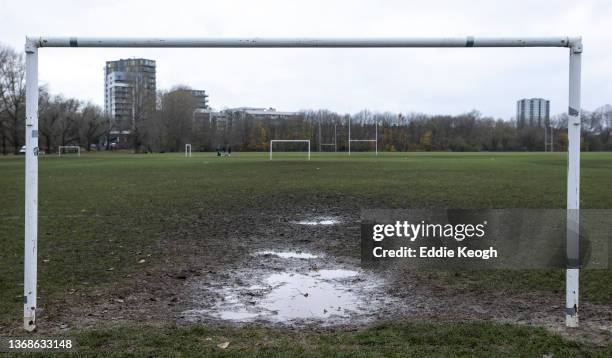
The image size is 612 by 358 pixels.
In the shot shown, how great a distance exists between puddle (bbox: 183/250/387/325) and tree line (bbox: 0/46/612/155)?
82.3 meters

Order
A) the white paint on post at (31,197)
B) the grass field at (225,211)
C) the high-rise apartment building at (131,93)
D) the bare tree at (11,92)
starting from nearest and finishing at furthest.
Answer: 1. the grass field at (225,211)
2. the white paint on post at (31,197)
3. the bare tree at (11,92)
4. the high-rise apartment building at (131,93)

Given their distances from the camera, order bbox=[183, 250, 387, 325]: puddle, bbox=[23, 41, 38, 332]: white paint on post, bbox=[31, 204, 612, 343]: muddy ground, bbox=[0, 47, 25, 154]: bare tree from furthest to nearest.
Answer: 1. bbox=[0, 47, 25, 154]: bare tree
2. bbox=[183, 250, 387, 325]: puddle
3. bbox=[31, 204, 612, 343]: muddy ground
4. bbox=[23, 41, 38, 332]: white paint on post

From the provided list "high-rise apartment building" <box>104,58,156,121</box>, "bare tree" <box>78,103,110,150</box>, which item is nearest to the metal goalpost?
"bare tree" <box>78,103,110,150</box>

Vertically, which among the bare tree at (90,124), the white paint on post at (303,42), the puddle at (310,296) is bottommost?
the puddle at (310,296)

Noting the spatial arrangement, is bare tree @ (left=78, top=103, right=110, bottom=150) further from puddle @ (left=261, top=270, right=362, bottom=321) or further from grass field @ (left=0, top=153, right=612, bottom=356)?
puddle @ (left=261, top=270, right=362, bottom=321)

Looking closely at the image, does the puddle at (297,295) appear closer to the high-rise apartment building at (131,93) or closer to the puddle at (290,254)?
the puddle at (290,254)

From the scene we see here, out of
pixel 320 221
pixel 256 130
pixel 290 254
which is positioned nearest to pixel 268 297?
pixel 290 254

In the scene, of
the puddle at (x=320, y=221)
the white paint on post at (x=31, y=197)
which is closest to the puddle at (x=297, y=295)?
the white paint on post at (x=31, y=197)

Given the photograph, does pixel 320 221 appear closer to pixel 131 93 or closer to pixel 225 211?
pixel 225 211

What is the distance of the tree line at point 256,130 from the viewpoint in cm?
9550

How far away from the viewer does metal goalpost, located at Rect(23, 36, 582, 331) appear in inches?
187

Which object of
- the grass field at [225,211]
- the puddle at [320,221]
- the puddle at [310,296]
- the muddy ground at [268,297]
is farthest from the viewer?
the puddle at [320,221]

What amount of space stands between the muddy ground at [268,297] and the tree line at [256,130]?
81.2 m

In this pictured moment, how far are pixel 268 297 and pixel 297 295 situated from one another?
0.32 m
